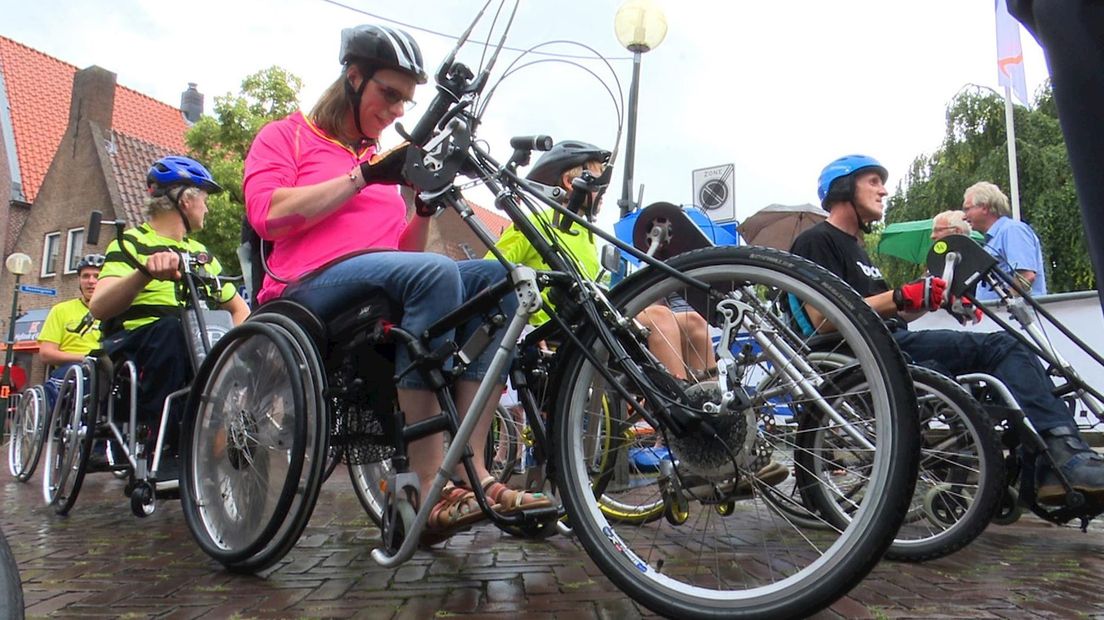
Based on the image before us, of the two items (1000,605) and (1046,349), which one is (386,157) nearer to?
(1000,605)

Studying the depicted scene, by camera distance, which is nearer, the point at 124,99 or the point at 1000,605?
the point at 1000,605

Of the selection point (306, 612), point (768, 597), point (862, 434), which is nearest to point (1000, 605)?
point (862, 434)

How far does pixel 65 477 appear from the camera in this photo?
15.4 ft

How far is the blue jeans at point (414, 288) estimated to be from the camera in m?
2.67

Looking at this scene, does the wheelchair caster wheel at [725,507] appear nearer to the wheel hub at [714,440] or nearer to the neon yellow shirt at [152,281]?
the wheel hub at [714,440]

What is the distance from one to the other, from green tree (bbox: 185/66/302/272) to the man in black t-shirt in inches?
707

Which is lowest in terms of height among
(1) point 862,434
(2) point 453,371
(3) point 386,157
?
(1) point 862,434

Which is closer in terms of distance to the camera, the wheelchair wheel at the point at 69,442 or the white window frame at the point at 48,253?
the wheelchair wheel at the point at 69,442

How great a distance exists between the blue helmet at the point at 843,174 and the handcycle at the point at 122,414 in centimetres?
316

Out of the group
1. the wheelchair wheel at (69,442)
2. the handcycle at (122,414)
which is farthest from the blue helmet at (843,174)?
the wheelchair wheel at (69,442)

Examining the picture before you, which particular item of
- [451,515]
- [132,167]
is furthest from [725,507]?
[132,167]

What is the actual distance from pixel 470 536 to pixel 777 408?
75.7 inches

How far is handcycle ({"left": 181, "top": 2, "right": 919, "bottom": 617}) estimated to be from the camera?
193 cm

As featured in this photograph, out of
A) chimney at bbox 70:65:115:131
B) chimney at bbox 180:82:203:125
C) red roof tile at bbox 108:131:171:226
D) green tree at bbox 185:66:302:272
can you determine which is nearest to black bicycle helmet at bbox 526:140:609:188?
green tree at bbox 185:66:302:272
